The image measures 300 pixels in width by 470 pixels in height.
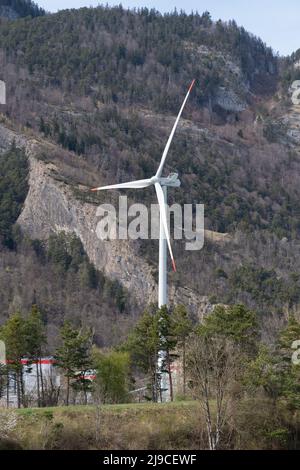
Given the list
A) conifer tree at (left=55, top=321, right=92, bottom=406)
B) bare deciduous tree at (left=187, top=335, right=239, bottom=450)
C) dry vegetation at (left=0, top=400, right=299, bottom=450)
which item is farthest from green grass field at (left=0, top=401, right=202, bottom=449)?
conifer tree at (left=55, top=321, right=92, bottom=406)

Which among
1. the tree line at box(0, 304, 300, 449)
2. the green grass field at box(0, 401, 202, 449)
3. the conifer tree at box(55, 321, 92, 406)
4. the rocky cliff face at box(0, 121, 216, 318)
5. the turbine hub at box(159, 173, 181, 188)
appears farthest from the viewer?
the rocky cliff face at box(0, 121, 216, 318)

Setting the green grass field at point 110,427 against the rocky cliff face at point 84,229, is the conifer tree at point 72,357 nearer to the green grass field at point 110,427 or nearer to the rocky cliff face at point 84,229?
the green grass field at point 110,427

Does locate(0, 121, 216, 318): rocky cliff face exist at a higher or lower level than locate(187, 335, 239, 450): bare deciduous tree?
higher

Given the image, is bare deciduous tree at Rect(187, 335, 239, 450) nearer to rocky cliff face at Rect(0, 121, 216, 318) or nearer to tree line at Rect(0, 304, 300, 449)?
tree line at Rect(0, 304, 300, 449)

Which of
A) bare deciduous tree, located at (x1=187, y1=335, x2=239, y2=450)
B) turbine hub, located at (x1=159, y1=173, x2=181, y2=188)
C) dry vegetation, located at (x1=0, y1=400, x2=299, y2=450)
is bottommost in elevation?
dry vegetation, located at (x1=0, y1=400, x2=299, y2=450)

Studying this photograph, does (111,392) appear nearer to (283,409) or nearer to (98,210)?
→ (283,409)

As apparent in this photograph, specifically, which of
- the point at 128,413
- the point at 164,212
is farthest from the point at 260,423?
the point at 164,212

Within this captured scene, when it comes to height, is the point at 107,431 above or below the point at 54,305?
below

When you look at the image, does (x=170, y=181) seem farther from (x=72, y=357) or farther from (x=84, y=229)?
(x=84, y=229)

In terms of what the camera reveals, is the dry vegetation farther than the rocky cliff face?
No
